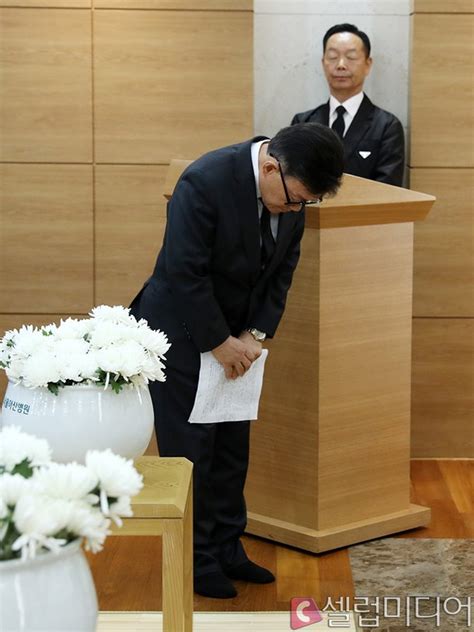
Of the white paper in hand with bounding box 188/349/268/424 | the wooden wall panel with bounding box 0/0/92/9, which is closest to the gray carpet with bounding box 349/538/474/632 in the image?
the white paper in hand with bounding box 188/349/268/424

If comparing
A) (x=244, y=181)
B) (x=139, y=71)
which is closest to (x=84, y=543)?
(x=244, y=181)

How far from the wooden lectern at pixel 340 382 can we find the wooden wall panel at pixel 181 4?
4.60 ft

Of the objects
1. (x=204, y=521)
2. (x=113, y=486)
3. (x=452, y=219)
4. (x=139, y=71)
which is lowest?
(x=204, y=521)

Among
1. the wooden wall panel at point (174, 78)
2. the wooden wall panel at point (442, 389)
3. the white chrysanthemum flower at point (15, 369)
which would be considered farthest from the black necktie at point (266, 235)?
the wooden wall panel at point (442, 389)

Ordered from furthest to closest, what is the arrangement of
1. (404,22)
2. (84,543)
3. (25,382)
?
(404,22) → (25,382) → (84,543)

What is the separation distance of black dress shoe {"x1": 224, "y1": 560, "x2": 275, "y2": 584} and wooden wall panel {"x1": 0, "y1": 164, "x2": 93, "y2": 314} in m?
1.87

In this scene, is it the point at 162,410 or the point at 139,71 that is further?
the point at 139,71

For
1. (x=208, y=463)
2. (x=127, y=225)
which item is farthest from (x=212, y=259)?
(x=127, y=225)

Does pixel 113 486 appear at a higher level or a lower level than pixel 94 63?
lower

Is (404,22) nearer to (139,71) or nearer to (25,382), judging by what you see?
(139,71)

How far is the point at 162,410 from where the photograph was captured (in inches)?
144

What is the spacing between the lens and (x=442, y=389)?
543 cm

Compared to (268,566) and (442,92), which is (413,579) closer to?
(268,566)

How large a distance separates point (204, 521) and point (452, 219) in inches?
85.9
